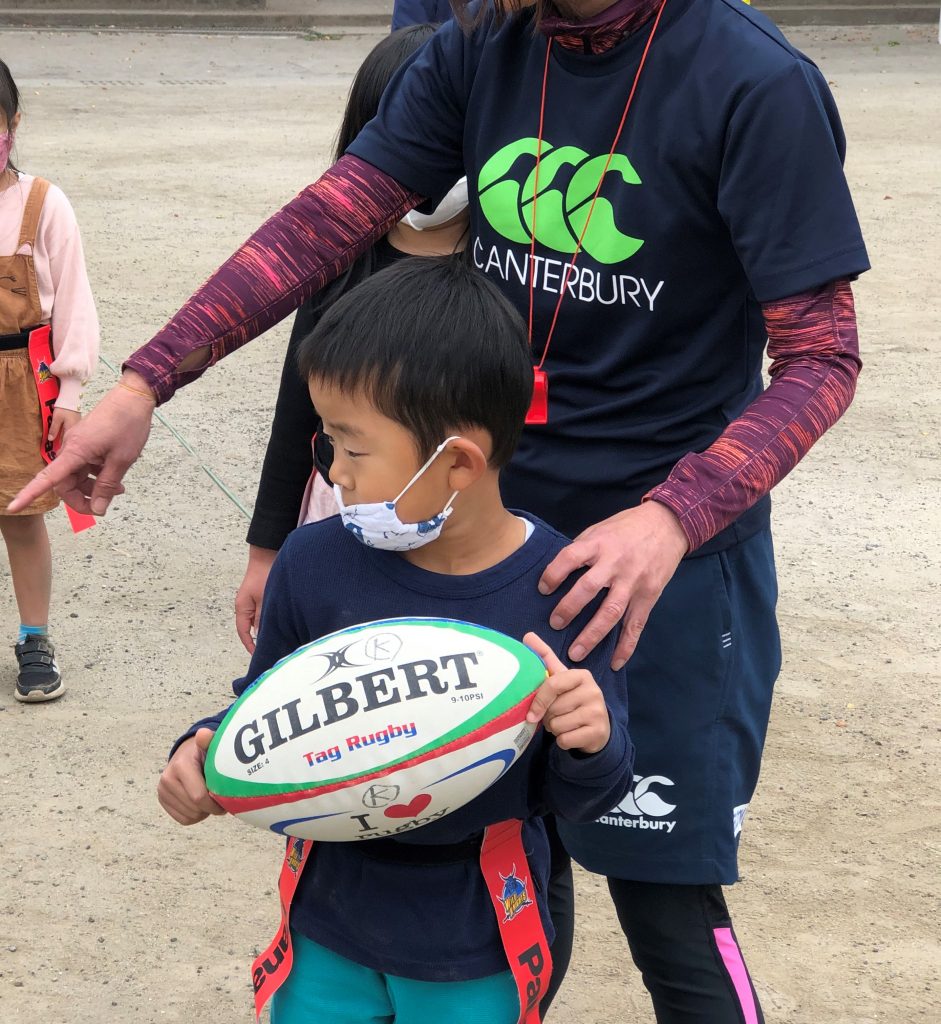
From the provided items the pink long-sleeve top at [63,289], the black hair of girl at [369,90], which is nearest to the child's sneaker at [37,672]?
the pink long-sleeve top at [63,289]

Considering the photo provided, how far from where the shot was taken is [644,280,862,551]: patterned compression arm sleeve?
1881 mm

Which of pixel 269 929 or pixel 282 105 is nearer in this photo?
pixel 269 929

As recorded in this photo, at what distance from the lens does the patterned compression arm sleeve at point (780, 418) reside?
1881mm

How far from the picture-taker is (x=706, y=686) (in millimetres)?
2217

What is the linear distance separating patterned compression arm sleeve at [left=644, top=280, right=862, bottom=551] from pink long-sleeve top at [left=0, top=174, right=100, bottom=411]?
2565 millimetres

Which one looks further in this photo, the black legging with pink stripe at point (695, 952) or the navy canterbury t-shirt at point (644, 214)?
the black legging with pink stripe at point (695, 952)

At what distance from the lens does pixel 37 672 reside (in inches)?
164

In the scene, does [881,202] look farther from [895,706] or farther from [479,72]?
[479,72]

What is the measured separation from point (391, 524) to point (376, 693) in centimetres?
21

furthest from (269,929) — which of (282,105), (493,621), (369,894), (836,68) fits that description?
(836,68)

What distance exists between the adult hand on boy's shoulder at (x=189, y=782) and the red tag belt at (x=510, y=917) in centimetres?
19

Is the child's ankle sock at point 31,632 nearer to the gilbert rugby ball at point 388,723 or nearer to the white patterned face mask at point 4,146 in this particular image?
the white patterned face mask at point 4,146

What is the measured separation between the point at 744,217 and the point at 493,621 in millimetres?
643

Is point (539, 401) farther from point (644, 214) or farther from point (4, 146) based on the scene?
point (4, 146)
